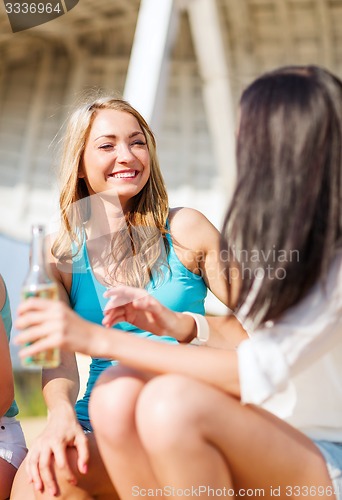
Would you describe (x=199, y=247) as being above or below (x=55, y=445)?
above

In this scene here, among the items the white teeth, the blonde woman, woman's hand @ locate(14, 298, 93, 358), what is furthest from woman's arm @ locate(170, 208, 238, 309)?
woman's hand @ locate(14, 298, 93, 358)

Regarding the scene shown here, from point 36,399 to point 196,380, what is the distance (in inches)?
119

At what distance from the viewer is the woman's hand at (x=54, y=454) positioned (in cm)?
151

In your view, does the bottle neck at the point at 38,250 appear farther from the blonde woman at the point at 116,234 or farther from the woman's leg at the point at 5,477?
the woman's leg at the point at 5,477

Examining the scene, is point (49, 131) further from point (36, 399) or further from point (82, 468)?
point (82, 468)

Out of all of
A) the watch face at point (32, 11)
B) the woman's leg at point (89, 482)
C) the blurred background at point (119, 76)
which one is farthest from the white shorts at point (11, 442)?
the watch face at point (32, 11)

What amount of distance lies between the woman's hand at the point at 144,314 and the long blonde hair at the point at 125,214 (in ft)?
1.22

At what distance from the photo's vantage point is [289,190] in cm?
129

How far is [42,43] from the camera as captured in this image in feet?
19.7

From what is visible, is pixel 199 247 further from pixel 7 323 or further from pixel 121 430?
pixel 121 430

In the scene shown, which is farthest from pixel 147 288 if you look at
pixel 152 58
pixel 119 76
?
pixel 119 76

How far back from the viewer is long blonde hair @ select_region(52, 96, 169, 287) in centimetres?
195

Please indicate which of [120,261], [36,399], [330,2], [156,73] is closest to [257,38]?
[330,2]

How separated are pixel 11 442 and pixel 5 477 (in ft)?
0.31
